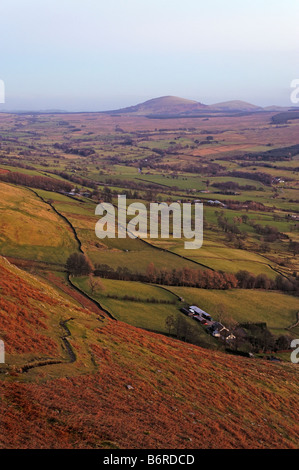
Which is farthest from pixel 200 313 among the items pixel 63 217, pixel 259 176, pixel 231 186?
pixel 259 176

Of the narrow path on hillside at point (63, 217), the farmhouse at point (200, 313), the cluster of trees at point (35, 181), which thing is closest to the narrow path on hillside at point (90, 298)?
the farmhouse at point (200, 313)

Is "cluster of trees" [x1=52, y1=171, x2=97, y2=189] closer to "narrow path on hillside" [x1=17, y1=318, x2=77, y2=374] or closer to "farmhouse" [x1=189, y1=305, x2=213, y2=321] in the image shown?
"farmhouse" [x1=189, y1=305, x2=213, y2=321]

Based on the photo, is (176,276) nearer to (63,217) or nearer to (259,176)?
(63,217)

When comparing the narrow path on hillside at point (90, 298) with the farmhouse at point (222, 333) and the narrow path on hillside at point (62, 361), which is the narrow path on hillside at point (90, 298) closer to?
the farmhouse at point (222, 333)

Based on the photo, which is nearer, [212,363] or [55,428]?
[55,428]

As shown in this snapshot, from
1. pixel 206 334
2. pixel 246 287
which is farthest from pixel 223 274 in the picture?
pixel 206 334
